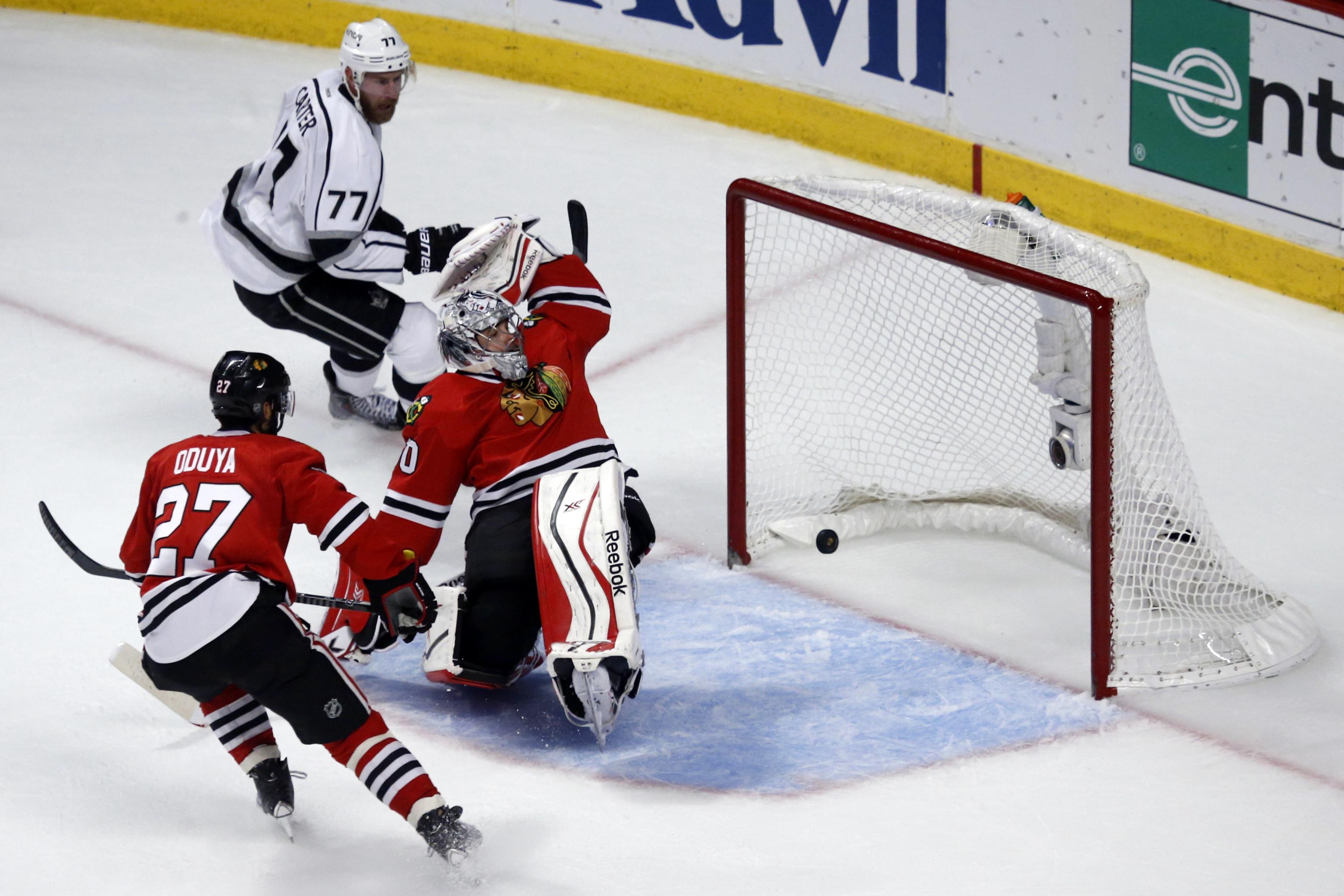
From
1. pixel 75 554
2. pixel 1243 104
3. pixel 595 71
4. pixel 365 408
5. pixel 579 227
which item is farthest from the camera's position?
pixel 595 71

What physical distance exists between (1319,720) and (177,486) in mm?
1953

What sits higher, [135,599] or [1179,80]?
[1179,80]

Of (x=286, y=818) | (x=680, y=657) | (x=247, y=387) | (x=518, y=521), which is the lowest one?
(x=680, y=657)

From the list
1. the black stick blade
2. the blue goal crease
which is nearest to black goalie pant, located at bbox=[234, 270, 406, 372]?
the blue goal crease

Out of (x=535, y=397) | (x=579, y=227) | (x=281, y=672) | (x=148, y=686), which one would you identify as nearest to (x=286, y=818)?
(x=281, y=672)

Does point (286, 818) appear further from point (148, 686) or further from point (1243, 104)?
point (1243, 104)

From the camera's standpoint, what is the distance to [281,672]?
2904mm

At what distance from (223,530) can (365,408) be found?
1.80 metres

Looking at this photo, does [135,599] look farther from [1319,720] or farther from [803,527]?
[1319,720]

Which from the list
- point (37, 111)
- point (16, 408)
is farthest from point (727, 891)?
point (37, 111)

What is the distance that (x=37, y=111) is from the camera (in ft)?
21.9

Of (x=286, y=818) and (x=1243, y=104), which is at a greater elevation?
(x=1243, y=104)

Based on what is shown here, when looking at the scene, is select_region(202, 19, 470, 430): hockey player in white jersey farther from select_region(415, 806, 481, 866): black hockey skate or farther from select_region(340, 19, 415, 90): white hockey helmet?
select_region(415, 806, 481, 866): black hockey skate

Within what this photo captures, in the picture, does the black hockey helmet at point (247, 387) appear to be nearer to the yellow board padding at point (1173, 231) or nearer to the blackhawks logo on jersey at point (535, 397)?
the blackhawks logo on jersey at point (535, 397)
